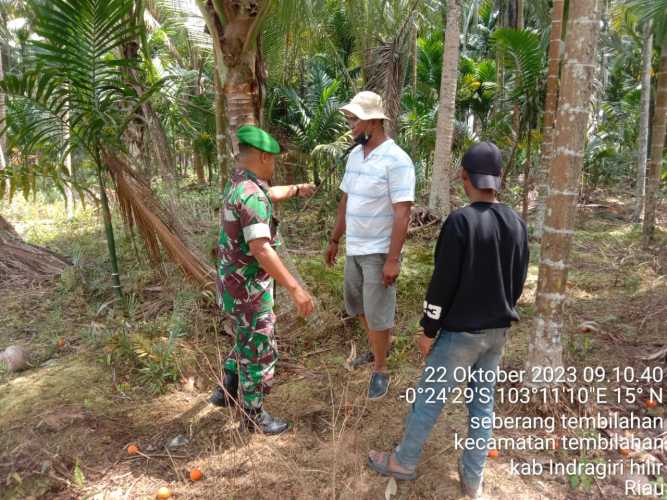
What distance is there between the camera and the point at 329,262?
3.80 m

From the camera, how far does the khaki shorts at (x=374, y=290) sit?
3.24 m

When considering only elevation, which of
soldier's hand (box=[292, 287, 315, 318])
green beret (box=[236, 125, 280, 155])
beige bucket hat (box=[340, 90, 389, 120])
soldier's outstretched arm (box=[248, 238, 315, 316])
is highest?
beige bucket hat (box=[340, 90, 389, 120])

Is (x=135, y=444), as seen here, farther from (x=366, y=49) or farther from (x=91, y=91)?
(x=366, y=49)

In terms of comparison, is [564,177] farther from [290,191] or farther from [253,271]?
[253,271]

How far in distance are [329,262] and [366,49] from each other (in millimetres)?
5669

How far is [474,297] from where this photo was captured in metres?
2.24

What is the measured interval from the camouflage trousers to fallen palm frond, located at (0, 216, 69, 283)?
154 inches

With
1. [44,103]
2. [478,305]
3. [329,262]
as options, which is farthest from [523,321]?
[44,103]

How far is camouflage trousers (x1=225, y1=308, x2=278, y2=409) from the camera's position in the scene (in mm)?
2863

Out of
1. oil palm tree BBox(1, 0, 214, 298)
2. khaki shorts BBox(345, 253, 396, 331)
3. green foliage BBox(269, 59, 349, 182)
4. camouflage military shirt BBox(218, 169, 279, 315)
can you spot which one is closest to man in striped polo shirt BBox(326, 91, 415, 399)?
khaki shorts BBox(345, 253, 396, 331)

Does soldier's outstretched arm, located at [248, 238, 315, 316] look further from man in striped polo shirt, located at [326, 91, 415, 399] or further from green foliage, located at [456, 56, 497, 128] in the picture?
green foliage, located at [456, 56, 497, 128]

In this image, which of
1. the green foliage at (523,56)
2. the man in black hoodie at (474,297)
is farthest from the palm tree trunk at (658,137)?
the man in black hoodie at (474,297)

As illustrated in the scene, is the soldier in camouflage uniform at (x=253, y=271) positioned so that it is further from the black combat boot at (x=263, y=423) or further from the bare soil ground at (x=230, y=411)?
the bare soil ground at (x=230, y=411)

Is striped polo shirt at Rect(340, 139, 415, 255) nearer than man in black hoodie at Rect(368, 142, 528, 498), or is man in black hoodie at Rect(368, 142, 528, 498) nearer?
man in black hoodie at Rect(368, 142, 528, 498)
